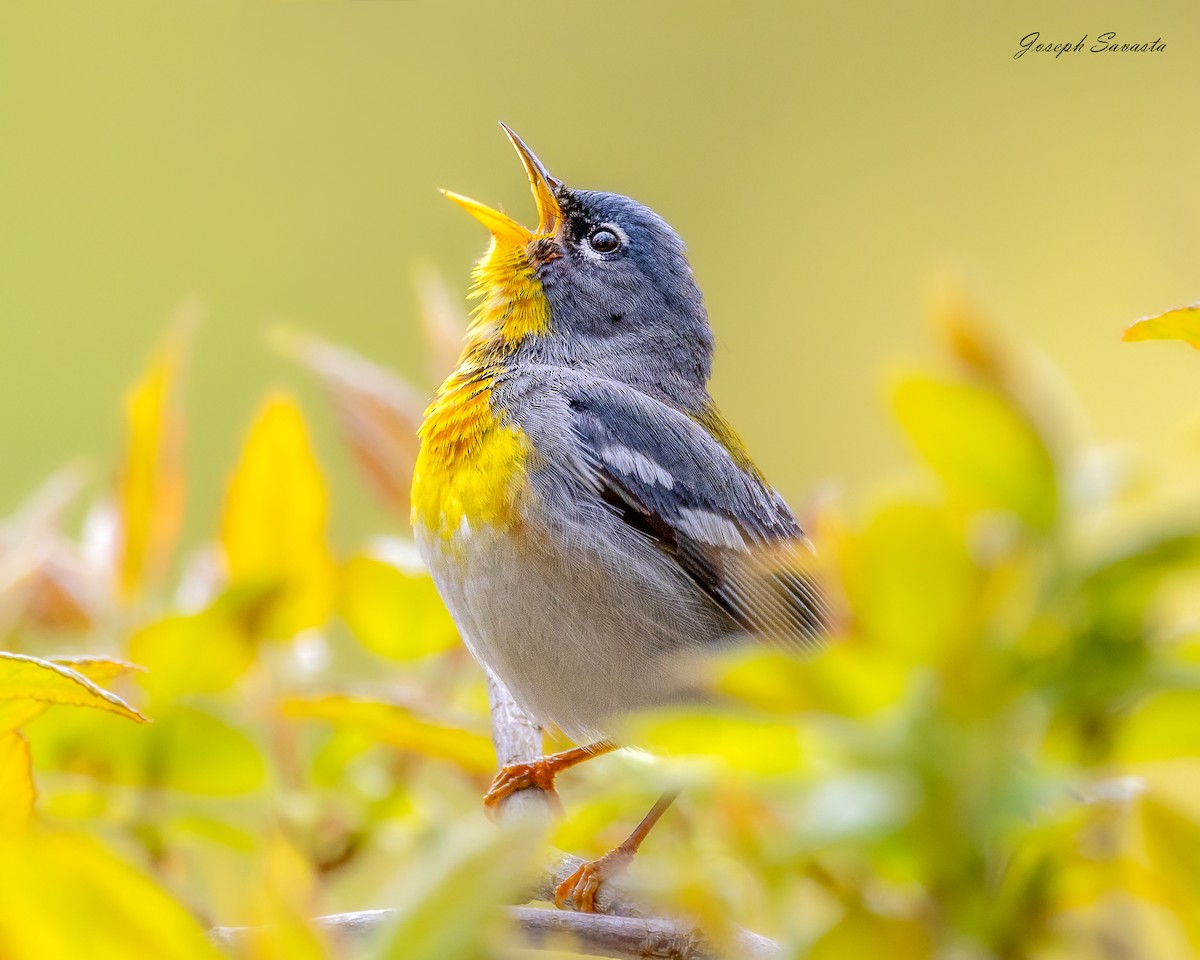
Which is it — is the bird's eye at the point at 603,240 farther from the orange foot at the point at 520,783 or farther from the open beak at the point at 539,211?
the orange foot at the point at 520,783

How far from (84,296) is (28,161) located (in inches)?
33.4

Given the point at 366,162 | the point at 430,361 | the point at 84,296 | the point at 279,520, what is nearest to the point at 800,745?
the point at 279,520

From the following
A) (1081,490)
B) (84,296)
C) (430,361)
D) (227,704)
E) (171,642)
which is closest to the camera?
(1081,490)

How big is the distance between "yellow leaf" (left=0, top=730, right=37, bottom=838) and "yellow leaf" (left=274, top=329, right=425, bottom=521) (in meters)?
0.82

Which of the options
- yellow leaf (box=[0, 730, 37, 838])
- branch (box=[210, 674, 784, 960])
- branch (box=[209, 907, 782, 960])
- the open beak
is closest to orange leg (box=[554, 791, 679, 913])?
A: branch (box=[210, 674, 784, 960])

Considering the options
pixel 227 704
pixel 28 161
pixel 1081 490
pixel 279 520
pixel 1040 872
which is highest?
pixel 28 161

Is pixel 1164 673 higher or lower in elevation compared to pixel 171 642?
lower

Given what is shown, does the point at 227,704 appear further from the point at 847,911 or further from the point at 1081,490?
the point at 1081,490

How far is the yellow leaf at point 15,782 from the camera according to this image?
794 mm

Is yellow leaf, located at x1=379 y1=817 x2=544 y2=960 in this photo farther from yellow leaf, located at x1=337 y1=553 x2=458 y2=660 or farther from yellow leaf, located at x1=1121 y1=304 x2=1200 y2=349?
yellow leaf, located at x1=337 y1=553 x2=458 y2=660

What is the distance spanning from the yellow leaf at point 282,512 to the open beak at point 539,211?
1.31m

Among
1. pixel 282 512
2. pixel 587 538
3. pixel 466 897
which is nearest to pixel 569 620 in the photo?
pixel 587 538

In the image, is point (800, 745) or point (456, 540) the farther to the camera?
point (456, 540)

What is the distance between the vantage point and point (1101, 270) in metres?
6.21
